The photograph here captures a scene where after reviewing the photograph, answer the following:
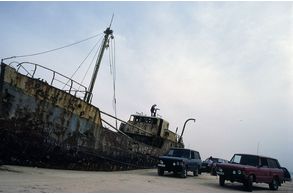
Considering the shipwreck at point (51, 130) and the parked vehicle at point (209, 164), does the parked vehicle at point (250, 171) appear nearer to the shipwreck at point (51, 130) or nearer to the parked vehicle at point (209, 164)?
the shipwreck at point (51, 130)

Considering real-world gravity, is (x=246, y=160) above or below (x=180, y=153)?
below

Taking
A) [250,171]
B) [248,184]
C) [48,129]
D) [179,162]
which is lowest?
[248,184]

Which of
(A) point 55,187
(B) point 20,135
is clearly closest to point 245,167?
(A) point 55,187

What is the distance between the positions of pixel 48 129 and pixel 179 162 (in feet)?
23.5

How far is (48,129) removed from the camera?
14.8 metres

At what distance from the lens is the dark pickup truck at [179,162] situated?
17453 mm

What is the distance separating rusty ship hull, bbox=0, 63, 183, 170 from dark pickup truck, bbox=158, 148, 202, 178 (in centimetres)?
290

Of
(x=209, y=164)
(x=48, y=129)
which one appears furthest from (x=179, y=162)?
(x=209, y=164)

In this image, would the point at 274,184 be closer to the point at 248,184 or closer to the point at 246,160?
the point at 246,160

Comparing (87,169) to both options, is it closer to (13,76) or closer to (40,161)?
(40,161)

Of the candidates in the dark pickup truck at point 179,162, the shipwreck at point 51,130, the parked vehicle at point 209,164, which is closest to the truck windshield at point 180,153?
the dark pickup truck at point 179,162

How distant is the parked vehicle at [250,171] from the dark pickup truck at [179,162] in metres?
3.20

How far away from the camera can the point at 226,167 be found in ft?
46.1

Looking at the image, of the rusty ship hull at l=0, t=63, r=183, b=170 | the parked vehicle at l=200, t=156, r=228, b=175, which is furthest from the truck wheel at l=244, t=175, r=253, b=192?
the parked vehicle at l=200, t=156, r=228, b=175
